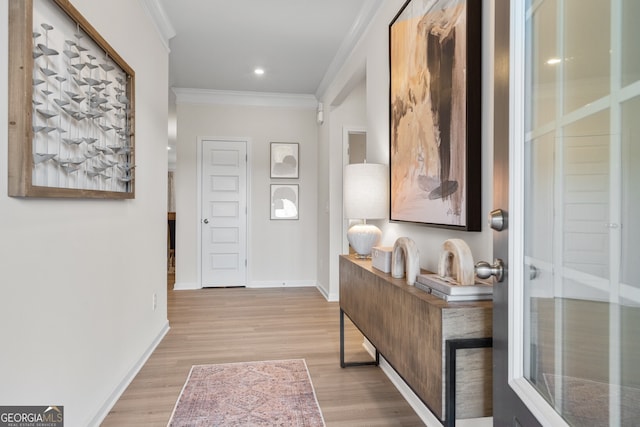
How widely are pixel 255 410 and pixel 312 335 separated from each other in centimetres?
120

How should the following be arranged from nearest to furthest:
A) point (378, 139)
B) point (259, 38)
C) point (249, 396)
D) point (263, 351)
Result: point (249, 396)
point (378, 139)
point (263, 351)
point (259, 38)

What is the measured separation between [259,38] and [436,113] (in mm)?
2148

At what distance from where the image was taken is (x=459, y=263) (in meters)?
1.27

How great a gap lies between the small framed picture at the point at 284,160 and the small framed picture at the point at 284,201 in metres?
0.16

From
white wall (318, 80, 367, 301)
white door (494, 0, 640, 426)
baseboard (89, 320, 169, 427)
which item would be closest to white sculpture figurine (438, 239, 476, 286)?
white door (494, 0, 640, 426)

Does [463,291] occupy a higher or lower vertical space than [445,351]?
higher

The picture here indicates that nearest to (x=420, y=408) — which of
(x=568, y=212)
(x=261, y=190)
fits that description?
(x=568, y=212)

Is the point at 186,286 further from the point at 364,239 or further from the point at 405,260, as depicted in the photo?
the point at 405,260

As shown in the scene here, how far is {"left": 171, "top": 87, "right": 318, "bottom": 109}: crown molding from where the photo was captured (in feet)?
15.6

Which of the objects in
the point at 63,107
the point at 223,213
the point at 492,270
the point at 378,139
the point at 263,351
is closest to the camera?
the point at 492,270

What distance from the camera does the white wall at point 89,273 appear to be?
1209mm

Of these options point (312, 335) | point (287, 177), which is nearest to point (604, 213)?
point (312, 335)

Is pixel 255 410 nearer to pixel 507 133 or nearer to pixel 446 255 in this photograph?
pixel 446 255

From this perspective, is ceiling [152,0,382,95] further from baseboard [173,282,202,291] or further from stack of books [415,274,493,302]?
baseboard [173,282,202,291]
